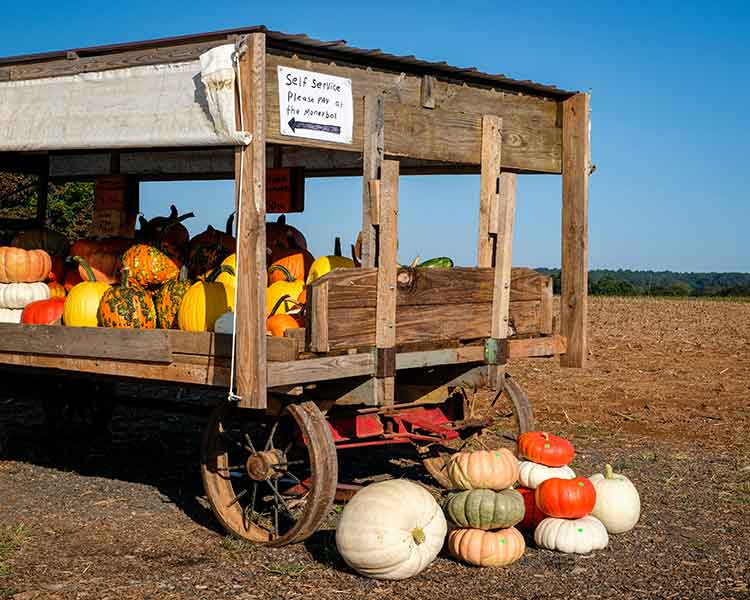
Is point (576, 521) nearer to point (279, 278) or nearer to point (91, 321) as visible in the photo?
point (279, 278)

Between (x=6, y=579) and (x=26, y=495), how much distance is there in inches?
85.3

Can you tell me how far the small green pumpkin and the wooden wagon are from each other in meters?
0.72

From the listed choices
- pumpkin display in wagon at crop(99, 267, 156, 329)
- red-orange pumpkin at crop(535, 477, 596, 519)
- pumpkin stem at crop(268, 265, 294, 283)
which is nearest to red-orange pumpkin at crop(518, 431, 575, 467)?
red-orange pumpkin at crop(535, 477, 596, 519)

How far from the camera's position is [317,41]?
579 cm

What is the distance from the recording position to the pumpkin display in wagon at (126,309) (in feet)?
21.9

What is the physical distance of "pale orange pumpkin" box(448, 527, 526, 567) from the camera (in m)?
5.92

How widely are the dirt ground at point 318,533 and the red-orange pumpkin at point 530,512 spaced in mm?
322

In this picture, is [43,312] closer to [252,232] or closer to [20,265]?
[20,265]

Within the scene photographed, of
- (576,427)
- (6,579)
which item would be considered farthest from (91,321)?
(576,427)

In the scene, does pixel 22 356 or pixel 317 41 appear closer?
pixel 317 41

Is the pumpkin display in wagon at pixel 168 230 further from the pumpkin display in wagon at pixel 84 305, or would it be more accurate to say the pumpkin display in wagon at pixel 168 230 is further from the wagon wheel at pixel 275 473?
the wagon wheel at pixel 275 473

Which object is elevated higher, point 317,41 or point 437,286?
point 317,41

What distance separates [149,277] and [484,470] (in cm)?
269

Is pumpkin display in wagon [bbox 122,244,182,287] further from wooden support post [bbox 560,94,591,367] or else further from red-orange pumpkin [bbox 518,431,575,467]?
wooden support post [bbox 560,94,591,367]
